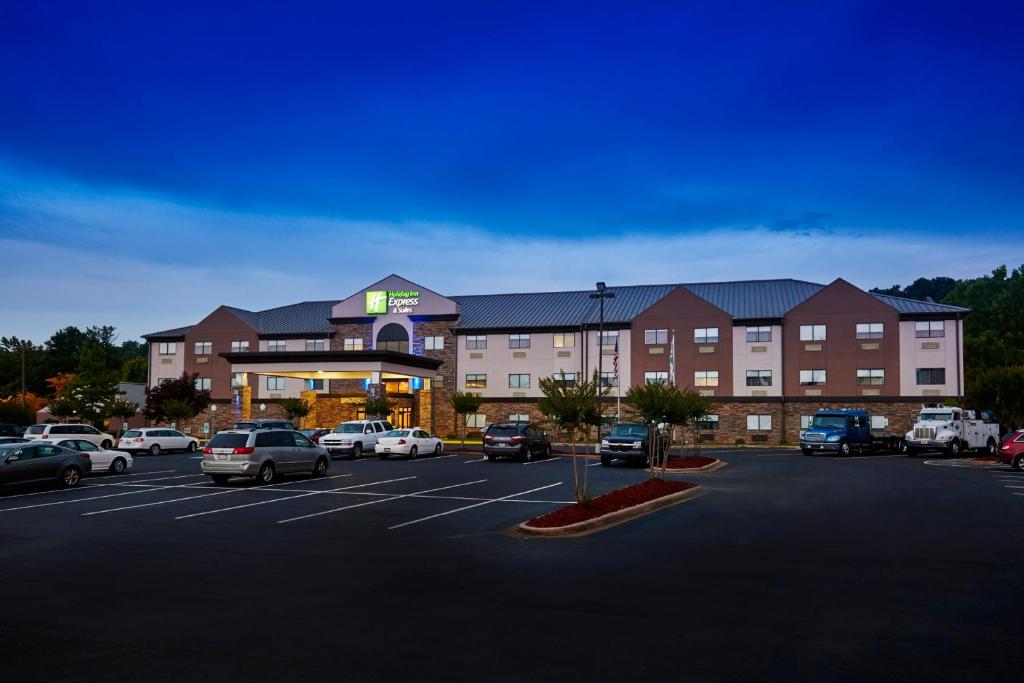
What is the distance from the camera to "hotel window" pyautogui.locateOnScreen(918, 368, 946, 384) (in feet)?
184

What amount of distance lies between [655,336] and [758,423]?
388 inches

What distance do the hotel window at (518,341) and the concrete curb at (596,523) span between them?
149 ft

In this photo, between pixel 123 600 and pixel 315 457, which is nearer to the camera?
pixel 123 600

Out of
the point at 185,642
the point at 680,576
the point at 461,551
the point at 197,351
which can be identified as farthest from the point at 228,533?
the point at 197,351

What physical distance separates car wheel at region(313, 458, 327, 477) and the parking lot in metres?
6.85

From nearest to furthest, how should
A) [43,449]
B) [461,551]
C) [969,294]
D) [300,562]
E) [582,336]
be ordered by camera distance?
[300,562]
[461,551]
[43,449]
[582,336]
[969,294]

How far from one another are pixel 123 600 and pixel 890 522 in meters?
13.9

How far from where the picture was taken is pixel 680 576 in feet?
36.4

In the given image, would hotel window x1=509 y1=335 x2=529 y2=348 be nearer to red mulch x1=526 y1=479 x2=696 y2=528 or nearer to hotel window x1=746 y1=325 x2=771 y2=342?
hotel window x1=746 y1=325 x2=771 y2=342

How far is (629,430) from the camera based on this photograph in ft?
116

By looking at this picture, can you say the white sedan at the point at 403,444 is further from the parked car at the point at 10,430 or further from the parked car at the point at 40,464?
the parked car at the point at 10,430

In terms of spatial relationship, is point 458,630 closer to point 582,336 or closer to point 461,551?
point 461,551

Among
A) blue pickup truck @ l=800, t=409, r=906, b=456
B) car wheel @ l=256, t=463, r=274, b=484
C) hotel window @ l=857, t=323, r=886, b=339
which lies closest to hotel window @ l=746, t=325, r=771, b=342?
hotel window @ l=857, t=323, r=886, b=339

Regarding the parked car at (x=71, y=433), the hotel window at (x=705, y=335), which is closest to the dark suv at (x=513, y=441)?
the parked car at (x=71, y=433)
